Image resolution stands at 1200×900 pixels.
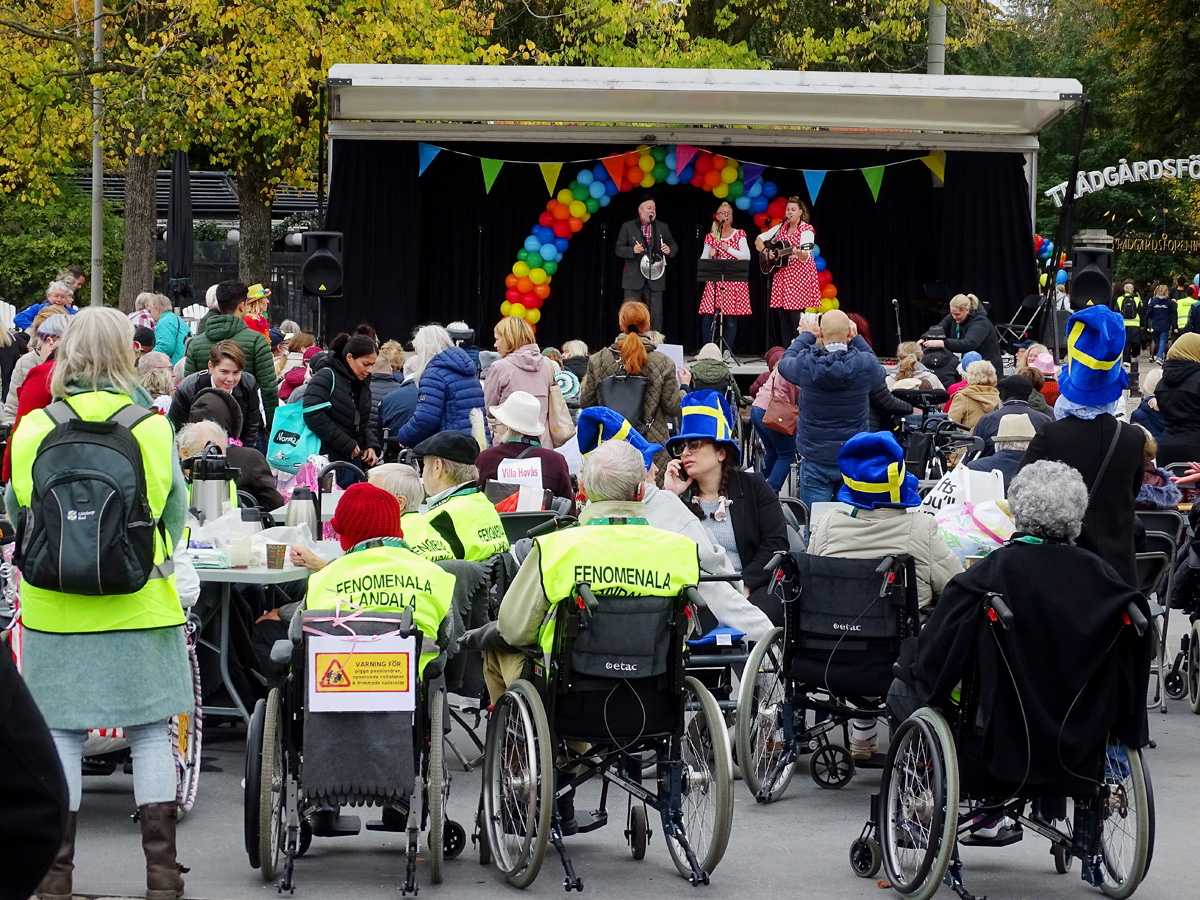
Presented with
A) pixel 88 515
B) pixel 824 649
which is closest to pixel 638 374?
pixel 824 649

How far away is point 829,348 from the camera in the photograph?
9602 mm

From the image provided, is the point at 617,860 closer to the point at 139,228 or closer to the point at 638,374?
the point at 638,374

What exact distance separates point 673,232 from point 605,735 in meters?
13.8

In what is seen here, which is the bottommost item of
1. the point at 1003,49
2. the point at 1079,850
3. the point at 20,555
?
the point at 1079,850

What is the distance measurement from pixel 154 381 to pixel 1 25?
49.9 ft

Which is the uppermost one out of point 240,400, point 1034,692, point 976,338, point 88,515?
point 976,338

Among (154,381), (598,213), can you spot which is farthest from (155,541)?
(598,213)

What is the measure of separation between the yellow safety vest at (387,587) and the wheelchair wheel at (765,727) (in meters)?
1.42

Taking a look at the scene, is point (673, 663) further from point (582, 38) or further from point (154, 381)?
point (582, 38)

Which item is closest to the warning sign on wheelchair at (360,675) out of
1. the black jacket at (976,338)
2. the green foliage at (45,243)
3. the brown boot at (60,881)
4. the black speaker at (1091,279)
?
the brown boot at (60,881)

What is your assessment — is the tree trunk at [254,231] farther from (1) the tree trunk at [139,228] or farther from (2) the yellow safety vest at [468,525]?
(2) the yellow safety vest at [468,525]

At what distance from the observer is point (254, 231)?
23156 mm

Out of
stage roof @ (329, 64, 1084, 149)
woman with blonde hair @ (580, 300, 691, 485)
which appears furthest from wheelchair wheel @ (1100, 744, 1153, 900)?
stage roof @ (329, 64, 1084, 149)

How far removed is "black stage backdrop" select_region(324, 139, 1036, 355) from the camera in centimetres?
1689
